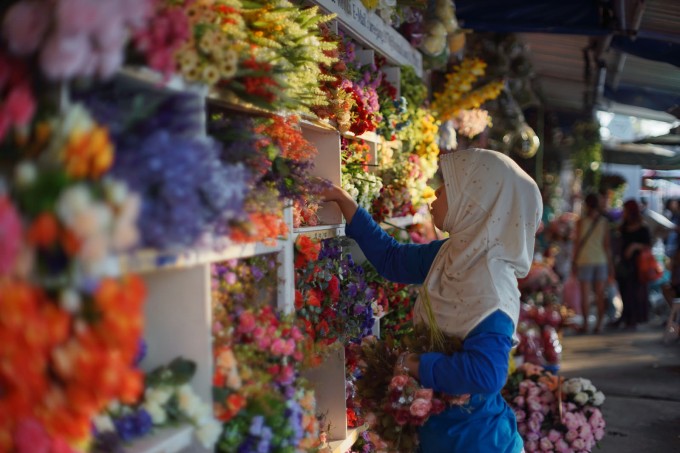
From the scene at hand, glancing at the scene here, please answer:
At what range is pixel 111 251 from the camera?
4.49 feet

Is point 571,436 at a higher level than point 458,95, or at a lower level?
lower

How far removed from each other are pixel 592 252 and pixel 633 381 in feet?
8.88

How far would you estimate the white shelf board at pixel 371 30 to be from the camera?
10.3 feet

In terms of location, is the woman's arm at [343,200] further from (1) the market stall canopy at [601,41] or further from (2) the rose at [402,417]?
(1) the market stall canopy at [601,41]

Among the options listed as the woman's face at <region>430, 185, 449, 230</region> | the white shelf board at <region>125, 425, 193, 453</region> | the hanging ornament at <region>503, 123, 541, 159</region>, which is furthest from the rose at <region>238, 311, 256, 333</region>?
the hanging ornament at <region>503, 123, 541, 159</region>

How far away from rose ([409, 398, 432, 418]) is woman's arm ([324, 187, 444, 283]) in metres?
0.72

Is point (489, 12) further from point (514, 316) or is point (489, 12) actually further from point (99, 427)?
point (99, 427)

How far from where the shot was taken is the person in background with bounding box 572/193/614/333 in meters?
9.33

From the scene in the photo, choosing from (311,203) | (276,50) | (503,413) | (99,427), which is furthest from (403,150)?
(99,427)

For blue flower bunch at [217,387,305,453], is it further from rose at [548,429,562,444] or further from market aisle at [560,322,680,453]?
market aisle at [560,322,680,453]

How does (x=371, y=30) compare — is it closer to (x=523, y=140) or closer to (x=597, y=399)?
(x=597, y=399)

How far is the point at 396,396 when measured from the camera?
Result: 2545mm

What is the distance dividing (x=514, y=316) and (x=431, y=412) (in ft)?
1.48

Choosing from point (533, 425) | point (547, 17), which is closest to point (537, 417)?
point (533, 425)
